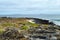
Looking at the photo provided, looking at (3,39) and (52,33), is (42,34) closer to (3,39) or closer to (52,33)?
(52,33)

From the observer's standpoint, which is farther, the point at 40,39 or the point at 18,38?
the point at 40,39

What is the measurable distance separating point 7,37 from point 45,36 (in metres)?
4.88

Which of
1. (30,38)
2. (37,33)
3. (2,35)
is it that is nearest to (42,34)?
(37,33)

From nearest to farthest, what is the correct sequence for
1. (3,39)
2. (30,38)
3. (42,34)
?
(3,39), (30,38), (42,34)

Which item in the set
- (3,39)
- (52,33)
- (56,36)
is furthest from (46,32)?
(3,39)

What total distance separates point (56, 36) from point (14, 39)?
5.59 metres

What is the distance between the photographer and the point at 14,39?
28703 millimetres

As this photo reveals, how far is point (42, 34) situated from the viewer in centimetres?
3334

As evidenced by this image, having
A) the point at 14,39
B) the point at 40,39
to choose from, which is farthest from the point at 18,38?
the point at 40,39

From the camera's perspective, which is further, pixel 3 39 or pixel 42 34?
pixel 42 34

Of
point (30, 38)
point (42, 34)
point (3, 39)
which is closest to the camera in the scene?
point (3, 39)

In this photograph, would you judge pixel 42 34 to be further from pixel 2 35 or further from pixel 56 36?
pixel 2 35

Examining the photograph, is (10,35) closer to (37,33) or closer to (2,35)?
(2,35)

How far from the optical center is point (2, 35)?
30656 mm
